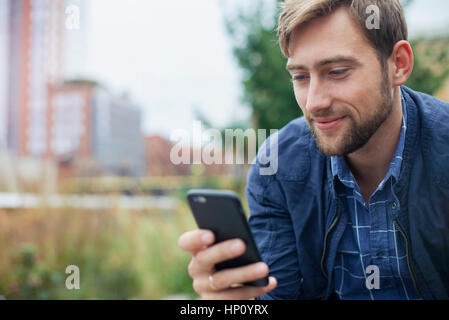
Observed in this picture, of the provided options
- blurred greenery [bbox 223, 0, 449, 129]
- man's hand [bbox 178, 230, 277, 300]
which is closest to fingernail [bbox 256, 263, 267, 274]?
man's hand [bbox 178, 230, 277, 300]

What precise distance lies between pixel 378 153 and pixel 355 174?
14 cm

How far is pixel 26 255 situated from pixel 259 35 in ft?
11.6

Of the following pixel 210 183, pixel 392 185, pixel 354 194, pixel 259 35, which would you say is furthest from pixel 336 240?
pixel 210 183

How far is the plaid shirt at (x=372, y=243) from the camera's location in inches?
61.8

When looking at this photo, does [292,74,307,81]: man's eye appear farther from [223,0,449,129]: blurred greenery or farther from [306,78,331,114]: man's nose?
[223,0,449,129]: blurred greenery

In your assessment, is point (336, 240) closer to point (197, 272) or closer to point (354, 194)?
point (354, 194)

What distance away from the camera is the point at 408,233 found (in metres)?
1.53

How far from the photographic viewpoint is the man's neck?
5.48 feet

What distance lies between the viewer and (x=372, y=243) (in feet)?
5.24

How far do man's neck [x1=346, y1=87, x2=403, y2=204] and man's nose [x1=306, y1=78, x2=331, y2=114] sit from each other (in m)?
0.30

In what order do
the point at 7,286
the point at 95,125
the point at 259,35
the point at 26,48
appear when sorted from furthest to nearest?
the point at 26,48
the point at 95,125
the point at 259,35
the point at 7,286

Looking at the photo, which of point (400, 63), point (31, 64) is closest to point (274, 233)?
point (400, 63)

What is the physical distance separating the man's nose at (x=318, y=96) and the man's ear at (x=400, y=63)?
343 mm

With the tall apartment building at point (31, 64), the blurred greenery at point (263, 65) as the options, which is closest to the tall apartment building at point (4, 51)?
the tall apartment building at point (31, 64)
